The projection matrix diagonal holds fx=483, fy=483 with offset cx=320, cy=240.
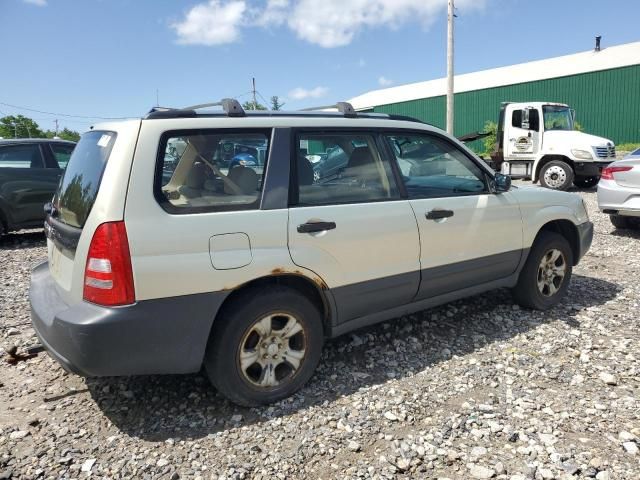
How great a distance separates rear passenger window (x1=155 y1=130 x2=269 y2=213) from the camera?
2.59 m

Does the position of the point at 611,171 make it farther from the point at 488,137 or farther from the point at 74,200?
the point at 488,137

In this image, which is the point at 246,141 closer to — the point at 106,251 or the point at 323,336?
the point at 106,251

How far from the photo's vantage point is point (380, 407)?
117 inches

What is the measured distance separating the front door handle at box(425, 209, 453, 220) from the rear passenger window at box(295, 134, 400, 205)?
29cm

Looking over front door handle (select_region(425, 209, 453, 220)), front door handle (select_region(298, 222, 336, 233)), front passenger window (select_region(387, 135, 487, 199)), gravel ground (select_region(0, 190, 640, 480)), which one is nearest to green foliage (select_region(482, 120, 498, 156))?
front passenger window (select_region(387, 135, 487, 199))

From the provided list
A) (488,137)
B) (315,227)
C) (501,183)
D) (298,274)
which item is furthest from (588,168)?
(488,137)

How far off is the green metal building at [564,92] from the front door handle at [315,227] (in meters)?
24.8

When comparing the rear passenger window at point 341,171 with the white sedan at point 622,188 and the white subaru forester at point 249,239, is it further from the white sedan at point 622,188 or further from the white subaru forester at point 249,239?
the white sedan at point 622,188

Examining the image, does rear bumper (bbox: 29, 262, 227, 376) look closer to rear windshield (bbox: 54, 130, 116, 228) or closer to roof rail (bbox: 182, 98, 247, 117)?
rear windshield (bbox: 54, 130, 116, 228)

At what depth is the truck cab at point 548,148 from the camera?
12.9 meters

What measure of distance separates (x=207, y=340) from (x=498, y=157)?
13620 mm

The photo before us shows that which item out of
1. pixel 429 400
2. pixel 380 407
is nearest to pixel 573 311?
pixel 429 400

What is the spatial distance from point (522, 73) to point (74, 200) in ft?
99.7

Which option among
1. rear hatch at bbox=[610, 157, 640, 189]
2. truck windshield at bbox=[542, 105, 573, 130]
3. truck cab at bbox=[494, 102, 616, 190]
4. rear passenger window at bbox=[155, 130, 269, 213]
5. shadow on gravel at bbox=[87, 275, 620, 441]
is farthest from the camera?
truck windshield at bbox=[542, 105, 573, 130]
